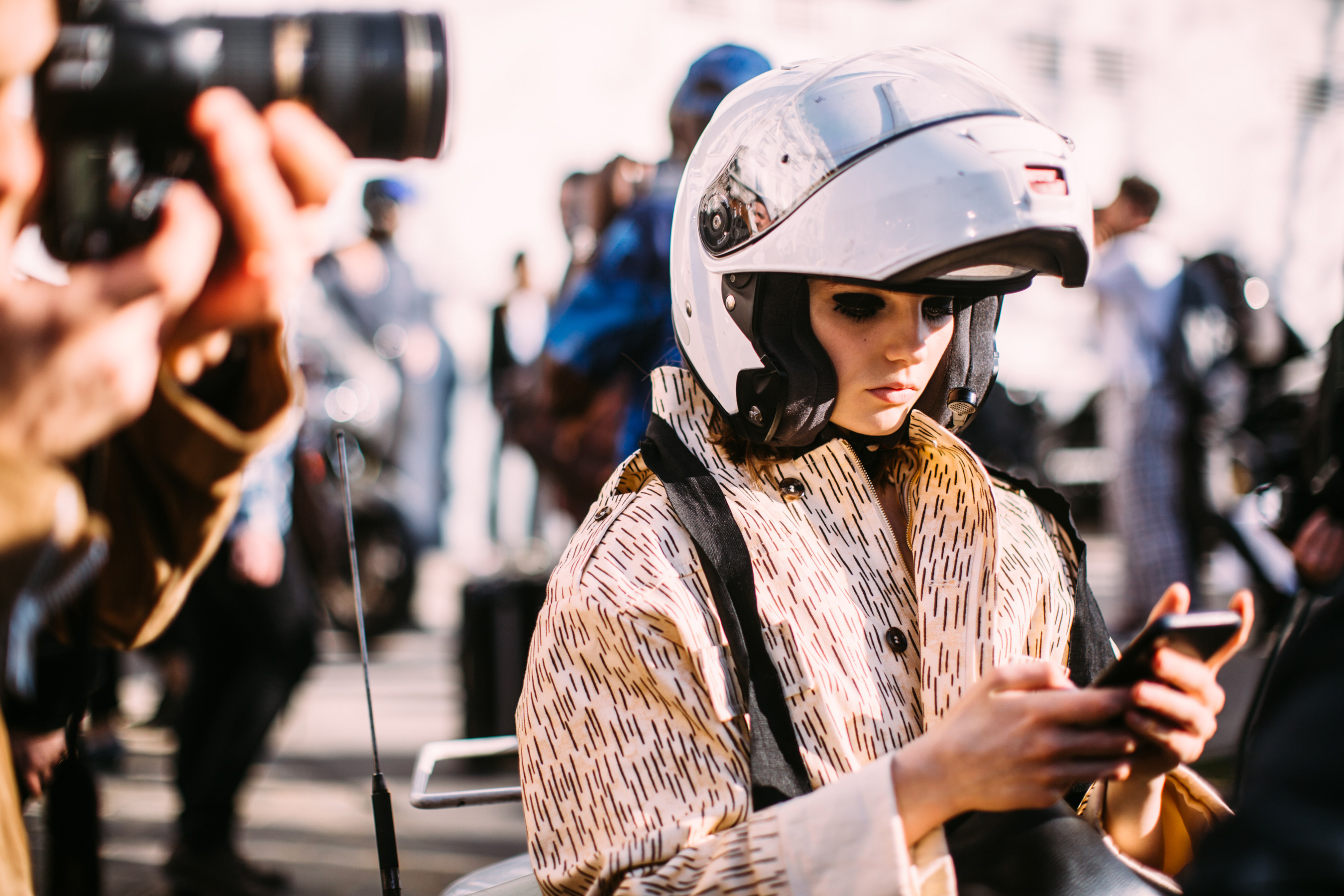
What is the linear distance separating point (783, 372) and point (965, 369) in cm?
33

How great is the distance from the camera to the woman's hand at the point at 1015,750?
1088mm

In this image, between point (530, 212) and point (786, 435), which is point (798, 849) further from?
point (530, 212)

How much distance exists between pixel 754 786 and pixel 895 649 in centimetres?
28

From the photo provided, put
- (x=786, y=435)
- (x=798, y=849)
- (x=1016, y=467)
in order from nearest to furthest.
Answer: (x=798, y=849) → (x=786, y=435) → (x=1016, y=467)

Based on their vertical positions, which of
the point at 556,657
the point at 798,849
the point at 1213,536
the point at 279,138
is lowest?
the point at 1213,536

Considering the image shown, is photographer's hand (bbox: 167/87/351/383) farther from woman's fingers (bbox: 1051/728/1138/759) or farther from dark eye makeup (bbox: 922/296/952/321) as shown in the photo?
woman's fingers (bbox: 1051/728/1138/759)

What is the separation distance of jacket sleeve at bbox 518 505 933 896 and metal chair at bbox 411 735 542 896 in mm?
138

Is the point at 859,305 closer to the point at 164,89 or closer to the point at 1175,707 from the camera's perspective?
the point at 1175,707

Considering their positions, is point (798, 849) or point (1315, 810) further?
point (798, 849)

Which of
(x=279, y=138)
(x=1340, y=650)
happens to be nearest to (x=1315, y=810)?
(x=1340, y=650)

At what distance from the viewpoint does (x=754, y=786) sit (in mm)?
1247

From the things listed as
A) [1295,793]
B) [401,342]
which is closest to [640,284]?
[1295,793]

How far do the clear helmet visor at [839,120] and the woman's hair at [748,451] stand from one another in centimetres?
24

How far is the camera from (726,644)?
1.30 meters
